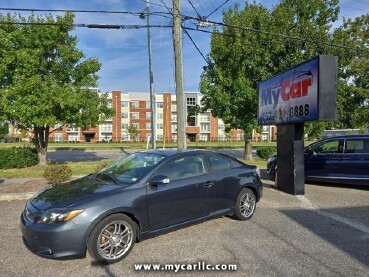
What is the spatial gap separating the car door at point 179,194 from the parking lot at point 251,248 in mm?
381

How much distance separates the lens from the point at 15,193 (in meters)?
8.10

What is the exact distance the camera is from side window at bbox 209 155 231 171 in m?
5.86

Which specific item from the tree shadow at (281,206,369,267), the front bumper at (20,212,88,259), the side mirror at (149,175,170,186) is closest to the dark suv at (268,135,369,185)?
the tree shadow at (281,206,369,267)

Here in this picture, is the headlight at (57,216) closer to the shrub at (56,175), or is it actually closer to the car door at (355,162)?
the shrub at (56,175)

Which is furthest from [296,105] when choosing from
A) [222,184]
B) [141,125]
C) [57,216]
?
[141,125]

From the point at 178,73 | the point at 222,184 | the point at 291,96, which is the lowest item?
the point at 222,184

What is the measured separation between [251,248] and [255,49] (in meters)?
12.9

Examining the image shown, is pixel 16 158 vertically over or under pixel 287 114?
under

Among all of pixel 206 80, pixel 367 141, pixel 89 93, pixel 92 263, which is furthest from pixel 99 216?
pixel 206 80

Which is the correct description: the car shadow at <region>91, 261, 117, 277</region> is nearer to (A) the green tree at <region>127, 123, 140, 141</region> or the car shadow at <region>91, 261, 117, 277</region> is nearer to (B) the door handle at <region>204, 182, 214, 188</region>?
(B) the door handle at <region>204, 182, 214, 188</region>

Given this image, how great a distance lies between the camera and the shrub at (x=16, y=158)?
14599 millimetres

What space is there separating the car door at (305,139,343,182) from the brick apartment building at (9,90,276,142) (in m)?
66.8

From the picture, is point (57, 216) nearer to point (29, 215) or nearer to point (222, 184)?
point (29, 215)

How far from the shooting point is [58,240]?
3928mm
